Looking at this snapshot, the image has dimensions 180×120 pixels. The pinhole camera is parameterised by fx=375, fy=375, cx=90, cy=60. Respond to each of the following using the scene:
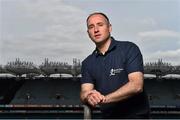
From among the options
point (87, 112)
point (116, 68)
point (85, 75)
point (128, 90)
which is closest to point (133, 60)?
point (116, 68)

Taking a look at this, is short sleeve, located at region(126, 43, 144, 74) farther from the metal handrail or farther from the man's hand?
the metal handrail

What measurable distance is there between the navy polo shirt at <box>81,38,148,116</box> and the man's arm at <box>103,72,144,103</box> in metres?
0.08

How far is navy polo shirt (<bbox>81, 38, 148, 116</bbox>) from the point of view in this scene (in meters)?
2.42

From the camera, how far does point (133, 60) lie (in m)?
2.44

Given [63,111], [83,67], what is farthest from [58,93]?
[83,67]

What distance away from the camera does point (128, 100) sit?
240 centimetres

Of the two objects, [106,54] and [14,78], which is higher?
[106,54]

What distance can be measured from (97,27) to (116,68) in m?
0.29

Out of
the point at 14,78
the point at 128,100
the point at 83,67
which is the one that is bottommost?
the point at 14,78

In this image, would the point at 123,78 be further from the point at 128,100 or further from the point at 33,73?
the point at 33,73

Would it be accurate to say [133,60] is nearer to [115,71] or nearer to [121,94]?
[115,71]

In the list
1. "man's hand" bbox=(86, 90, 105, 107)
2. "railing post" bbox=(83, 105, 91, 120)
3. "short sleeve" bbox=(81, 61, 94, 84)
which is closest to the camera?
"railing post" bbox=(83, 105, 91, 120)

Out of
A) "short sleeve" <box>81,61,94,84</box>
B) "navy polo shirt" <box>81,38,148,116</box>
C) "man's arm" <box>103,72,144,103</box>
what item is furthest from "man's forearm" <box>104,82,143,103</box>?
"short sleeve" <box>81,61,94,84</box>

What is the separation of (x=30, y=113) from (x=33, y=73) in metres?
5.84
